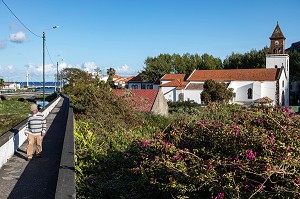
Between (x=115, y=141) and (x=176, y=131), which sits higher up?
(x=176, y=131)

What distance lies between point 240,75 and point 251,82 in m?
3.19

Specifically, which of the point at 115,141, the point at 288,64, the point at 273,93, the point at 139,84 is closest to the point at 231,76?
the point at 273,93

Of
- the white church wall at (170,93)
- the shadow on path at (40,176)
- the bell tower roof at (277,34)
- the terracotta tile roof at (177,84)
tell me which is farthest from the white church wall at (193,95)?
the shadow on path at (40,176)

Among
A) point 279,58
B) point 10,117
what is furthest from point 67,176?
point 279,58

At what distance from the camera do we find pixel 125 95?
60.4ft

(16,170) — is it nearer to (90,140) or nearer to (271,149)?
(90,140)

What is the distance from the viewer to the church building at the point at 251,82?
66.5 meters

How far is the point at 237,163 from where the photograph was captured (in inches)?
150

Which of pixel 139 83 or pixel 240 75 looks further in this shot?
pixel 139 83

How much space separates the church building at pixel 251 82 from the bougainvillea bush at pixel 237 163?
61612 millimetres

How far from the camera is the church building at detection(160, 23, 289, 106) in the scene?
6650cm

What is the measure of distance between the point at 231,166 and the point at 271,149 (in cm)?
51

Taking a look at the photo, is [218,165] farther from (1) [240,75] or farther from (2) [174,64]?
(2) [174,64]

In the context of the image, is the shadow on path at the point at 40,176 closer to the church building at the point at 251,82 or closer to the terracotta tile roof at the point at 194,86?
the church building at the point at 251,82
